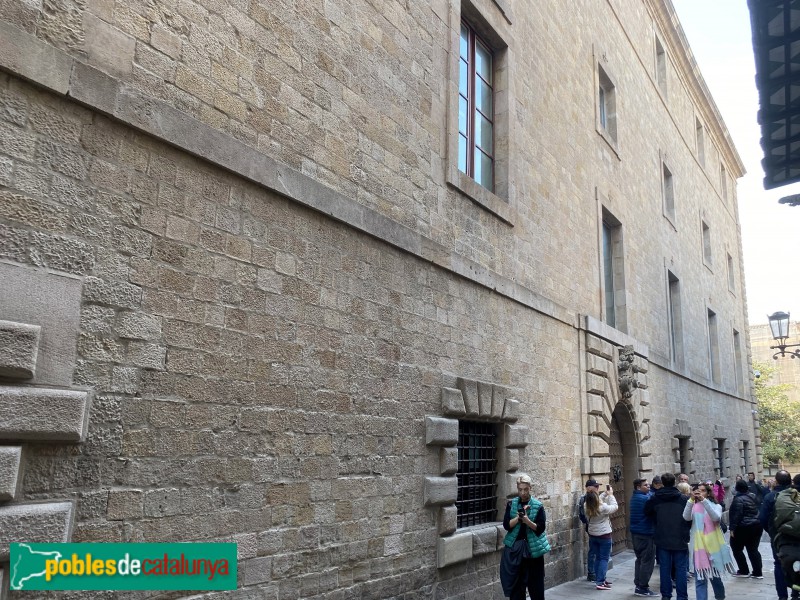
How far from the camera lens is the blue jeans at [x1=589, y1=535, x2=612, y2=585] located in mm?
8516

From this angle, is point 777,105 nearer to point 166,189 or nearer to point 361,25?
point 361,25

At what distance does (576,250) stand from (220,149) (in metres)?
6.90

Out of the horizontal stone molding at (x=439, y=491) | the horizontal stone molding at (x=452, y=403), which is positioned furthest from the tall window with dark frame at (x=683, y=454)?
the horizontal stone molding at (x=439, y=491)

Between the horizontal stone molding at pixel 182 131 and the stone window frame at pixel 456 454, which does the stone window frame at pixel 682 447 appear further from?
the horizontal stone molding at pixel 182 131

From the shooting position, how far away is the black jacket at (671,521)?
297 inches

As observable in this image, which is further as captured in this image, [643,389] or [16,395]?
[643,389]

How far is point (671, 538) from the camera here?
24.9ft

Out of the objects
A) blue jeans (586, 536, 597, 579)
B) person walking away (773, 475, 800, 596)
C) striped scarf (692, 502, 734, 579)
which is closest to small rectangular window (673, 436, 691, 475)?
blue jeans (586, 536, 597, 579)

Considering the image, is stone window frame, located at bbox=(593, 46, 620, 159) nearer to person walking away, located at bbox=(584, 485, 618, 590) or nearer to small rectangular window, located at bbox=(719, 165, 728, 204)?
person walking away, located at bbox=(584, 485, 618, 590)

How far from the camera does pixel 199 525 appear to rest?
4.12 metres

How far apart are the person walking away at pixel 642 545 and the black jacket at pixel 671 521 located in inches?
21.9

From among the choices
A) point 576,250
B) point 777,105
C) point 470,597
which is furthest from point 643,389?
point 470,597

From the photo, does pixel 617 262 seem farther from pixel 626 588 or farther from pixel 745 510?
pixel 626 588

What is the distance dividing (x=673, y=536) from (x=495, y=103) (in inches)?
225
